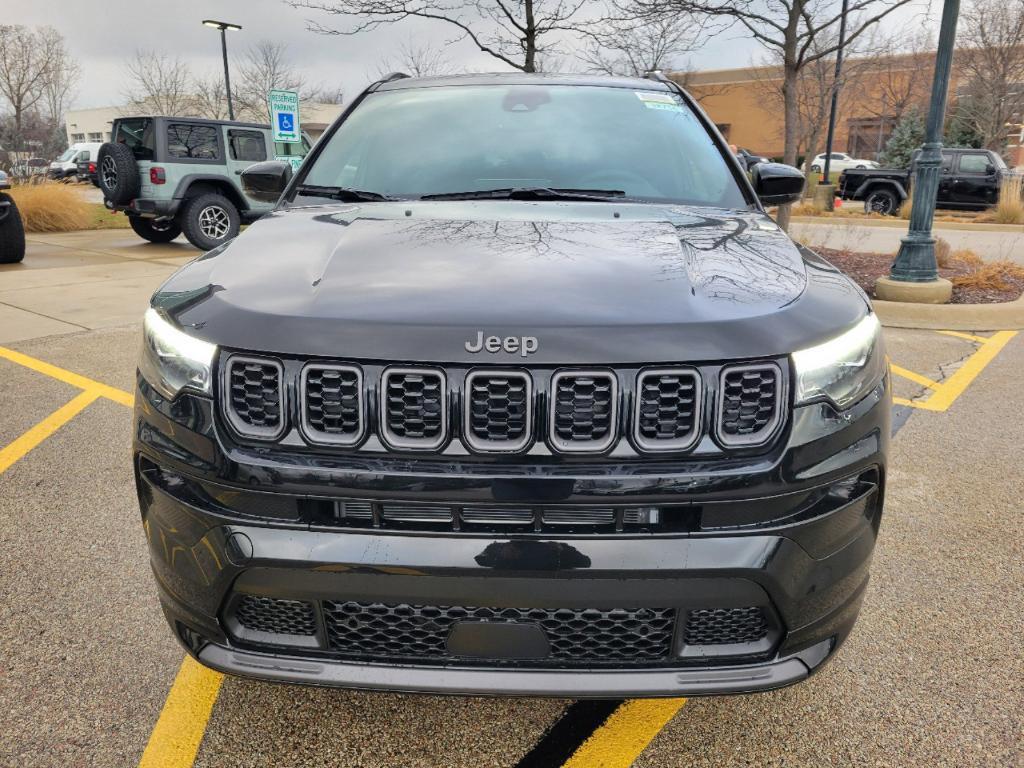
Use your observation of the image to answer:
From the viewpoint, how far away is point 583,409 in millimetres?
1550

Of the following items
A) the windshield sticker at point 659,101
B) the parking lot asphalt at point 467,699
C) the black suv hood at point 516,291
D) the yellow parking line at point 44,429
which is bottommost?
the yellow parking line at point 44,429

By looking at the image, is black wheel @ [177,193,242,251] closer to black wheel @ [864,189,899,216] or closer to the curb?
the curb

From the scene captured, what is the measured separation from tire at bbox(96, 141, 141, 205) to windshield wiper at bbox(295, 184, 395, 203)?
1032 cm

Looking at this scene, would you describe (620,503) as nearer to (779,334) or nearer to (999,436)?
(779,334)

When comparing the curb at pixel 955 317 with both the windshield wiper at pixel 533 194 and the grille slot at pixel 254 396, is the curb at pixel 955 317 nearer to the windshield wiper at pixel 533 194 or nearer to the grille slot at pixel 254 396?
the windshield wiper at pixel 533 194

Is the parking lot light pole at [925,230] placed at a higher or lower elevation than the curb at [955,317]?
higher

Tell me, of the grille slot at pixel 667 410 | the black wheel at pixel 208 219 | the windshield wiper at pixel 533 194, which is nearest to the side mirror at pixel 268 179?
the windshield wiper at pixel 533 194

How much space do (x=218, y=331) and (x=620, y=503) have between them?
0.91 meters

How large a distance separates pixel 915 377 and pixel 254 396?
518cm

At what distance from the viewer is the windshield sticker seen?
3148 mm

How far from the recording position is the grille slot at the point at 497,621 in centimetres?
164

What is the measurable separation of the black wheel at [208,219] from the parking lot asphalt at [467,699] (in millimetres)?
9347

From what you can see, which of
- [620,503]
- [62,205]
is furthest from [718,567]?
[62,205]

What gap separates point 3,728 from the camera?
6.78 feet
